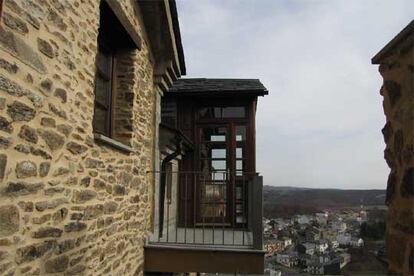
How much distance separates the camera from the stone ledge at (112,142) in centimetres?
473

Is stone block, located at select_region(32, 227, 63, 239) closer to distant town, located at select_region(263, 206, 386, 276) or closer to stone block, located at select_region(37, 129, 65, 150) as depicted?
stone block, located at select_region(37, 129, 65, 150)

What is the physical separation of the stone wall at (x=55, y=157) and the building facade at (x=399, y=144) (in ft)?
8.09

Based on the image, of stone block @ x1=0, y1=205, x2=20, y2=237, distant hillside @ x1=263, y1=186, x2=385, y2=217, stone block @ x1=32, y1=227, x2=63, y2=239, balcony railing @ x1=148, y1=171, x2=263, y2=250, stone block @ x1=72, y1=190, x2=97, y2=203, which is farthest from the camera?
distant hillside @ x1=263, y1=186, x2=385, y2=217

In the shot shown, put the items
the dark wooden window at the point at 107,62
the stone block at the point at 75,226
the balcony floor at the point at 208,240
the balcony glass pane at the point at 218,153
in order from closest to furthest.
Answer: the stone block at the point at 75,226
the dark wooden window at the point at 107,62
the balcony floor at the point at 208,240
the balcony glass pane at the point at 218,153

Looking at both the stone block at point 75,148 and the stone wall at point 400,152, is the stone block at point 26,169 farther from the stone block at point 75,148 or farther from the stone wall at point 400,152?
the stone wall at point 400,152

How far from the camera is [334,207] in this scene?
12602 mm

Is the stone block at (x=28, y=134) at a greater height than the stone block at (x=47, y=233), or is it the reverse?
the stone block at (x=28, y=134)

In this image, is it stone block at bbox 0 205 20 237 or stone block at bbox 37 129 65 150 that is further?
stone block at bbox 37 129 65 150

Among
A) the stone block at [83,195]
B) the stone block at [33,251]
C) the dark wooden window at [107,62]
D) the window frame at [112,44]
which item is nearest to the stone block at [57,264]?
the stone block at [33,251]

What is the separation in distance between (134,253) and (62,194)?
9.50 feet

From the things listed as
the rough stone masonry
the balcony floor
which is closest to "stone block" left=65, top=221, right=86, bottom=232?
the rough stone masonry

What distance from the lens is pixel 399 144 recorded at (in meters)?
2.52

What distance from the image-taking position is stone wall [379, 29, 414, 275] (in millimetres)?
2342

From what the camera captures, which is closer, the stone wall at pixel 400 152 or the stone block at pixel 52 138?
the stone wall at pixel 400 152
